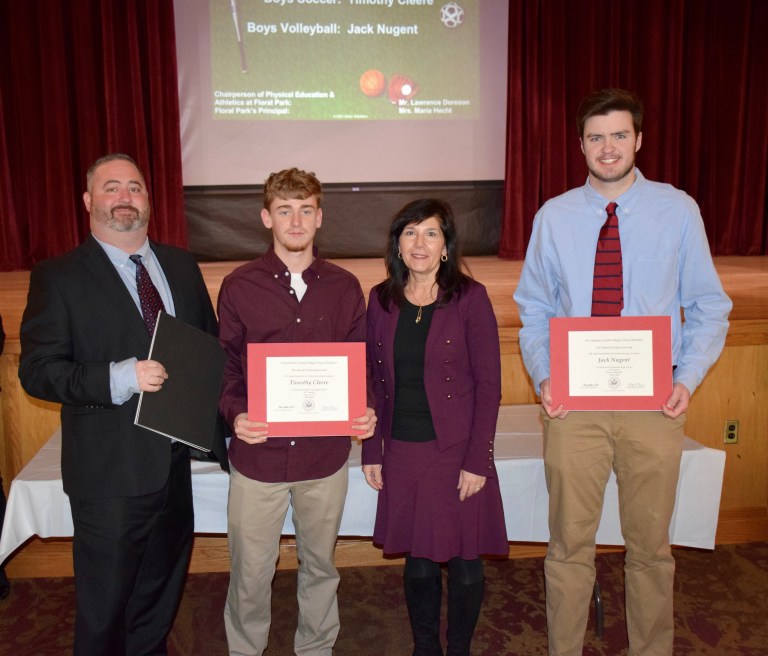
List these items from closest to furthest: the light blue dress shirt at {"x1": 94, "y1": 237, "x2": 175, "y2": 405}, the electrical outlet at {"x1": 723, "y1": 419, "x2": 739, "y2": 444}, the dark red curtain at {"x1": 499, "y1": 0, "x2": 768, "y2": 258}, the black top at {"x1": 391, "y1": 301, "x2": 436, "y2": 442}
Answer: the light blue dress shirt at {"x1": 94, "y1": 237, "x2": 175, "y2": 405}
the black top at {"x1": 391, "y1": 301, "x2": 436, "y2": 442}
the electrical outlet at {"x1": 723, "y1": 419, "x2": 739, "y2": 444}
the dark red curtain at {"x1": 499, "y1": 0, "x2": 768, "y2": 258}

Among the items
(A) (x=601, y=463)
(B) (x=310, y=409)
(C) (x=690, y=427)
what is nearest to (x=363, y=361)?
(B) (x=310, y=409)

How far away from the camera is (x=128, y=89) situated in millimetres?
5645

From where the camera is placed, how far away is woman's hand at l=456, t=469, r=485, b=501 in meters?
2.16

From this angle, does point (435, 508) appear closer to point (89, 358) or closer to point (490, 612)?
point (490, 612)

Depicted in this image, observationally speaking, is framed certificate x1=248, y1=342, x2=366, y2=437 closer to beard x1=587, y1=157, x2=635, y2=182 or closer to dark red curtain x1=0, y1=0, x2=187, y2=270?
beard x1=587, y1=157, x2=635, y2=182

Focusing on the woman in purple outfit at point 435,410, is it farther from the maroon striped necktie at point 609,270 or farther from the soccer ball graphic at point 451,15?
the soccer ball graphic at point 451,15

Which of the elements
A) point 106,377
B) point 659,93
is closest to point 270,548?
point 106,377

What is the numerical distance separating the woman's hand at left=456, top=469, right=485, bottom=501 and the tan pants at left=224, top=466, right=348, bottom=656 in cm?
39

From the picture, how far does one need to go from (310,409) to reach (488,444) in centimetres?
56

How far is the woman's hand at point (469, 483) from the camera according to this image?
7.09 ft

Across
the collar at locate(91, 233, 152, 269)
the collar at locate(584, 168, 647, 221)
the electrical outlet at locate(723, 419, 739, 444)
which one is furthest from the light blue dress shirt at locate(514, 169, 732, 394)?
the electrical outlet at locate(723, 419, 739, 444)

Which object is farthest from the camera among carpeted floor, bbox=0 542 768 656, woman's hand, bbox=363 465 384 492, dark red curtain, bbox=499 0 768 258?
dark red curtain, bbox=499 0 768 258

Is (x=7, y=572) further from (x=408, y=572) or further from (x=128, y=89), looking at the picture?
(x=128, y=89)

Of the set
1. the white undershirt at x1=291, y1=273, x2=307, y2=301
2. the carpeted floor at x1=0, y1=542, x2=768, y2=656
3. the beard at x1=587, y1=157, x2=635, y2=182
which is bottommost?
the carpeted floor at x1=0, y1=542, x2=768, y2=656
